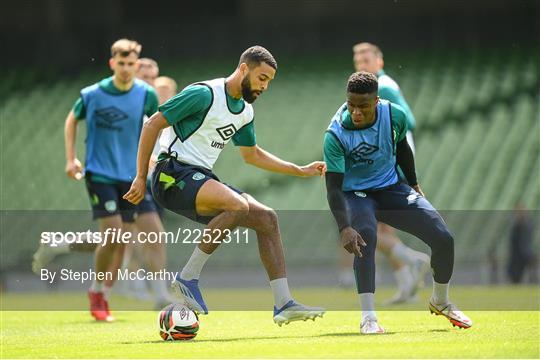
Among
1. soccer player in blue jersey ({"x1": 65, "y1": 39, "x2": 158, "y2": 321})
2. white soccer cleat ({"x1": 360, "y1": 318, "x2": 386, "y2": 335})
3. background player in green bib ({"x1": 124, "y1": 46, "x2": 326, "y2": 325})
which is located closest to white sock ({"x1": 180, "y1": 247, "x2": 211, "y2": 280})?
background player in green bib ({"x1": 124, "y1": 46, "x2": 326, "y2": 325})

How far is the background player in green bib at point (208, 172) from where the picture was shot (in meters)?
7.24

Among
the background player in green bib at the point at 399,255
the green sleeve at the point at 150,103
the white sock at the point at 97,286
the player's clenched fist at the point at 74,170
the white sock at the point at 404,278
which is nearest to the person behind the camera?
the white sock at the point at 97,286

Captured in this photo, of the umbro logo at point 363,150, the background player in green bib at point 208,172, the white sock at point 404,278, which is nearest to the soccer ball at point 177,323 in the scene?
the background player in green bib at point 208,172

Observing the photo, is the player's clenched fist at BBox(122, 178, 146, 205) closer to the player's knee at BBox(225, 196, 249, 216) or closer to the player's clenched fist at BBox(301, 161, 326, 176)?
the player's knee at BBox(225, 196, 249, 216)

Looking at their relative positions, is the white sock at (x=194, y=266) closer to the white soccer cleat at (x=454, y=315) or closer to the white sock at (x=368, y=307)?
the white sock at (x=368, y=307)

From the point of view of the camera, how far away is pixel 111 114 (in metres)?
10.1

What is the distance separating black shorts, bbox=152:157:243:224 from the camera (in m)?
7.41

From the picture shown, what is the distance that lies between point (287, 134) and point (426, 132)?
265 centimetres

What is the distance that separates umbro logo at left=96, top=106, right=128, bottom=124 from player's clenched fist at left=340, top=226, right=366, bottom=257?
3.48 meters

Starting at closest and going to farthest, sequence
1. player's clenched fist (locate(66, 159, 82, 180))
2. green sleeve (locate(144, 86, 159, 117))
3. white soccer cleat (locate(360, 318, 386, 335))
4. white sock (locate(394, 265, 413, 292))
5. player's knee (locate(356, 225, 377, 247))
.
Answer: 1. white soccer cleat (locate(360, 318, 386, 335))
2. player's knee (locate(356, 225, 377, 247))
3. player's clenched fist (locate(66, 159, 82, 180))
4. green sleeve (locate(144, 86, 159, 117))
5. white sock (locate(394, 265, 413, 292))

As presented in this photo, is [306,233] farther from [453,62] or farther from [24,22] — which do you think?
[24,22]

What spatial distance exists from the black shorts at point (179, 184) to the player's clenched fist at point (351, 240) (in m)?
0.80

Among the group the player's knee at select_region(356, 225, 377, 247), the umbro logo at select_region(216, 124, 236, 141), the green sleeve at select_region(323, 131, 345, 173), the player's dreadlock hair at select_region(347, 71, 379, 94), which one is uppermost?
the player's dreadlock hair at select_region(347, 71, 379, 94)

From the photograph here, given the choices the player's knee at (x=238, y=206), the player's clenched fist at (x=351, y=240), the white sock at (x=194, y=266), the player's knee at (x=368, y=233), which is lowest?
the white sock at (x=194, y=266)
